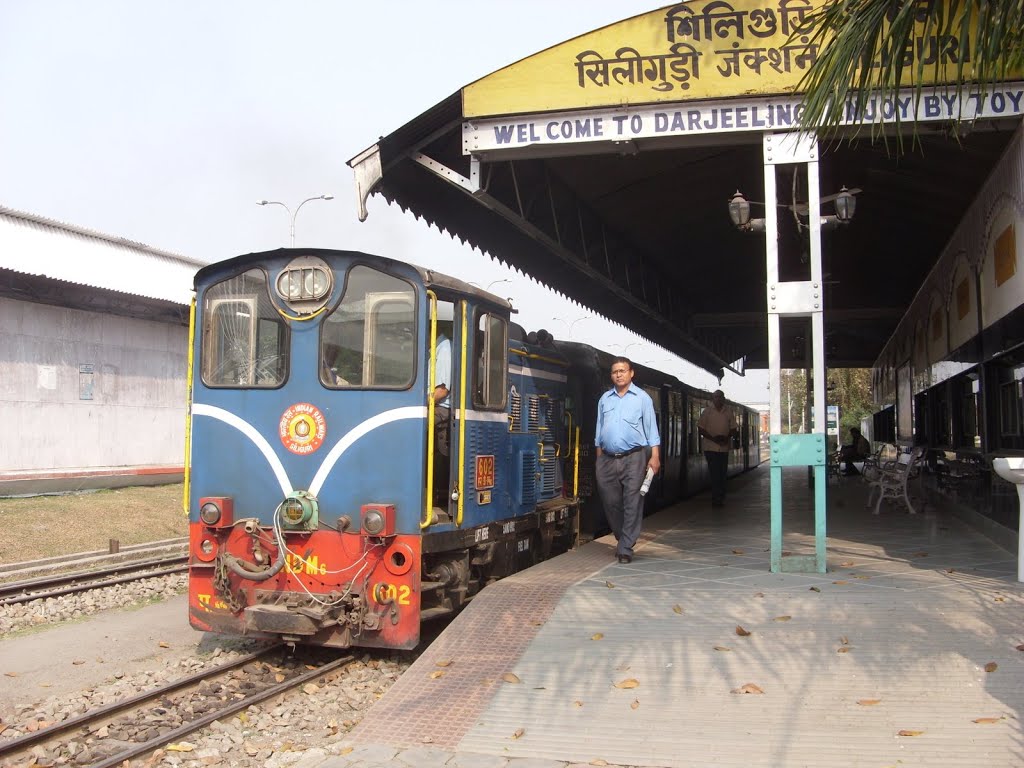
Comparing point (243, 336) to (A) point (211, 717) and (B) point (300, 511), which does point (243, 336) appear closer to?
(B) point (300, 511)

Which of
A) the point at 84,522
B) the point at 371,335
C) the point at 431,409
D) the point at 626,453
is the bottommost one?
the point at 84,522

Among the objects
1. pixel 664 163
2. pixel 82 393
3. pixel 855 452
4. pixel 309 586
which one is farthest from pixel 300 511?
pixel 855 452

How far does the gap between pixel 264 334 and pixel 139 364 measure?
16421 mm

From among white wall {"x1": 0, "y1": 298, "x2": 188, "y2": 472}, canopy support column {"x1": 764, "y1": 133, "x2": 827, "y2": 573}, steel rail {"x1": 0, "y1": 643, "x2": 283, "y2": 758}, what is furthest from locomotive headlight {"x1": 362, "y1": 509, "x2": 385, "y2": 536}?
white wall {"x1": 0, "y1": 298, "x2": 188, "y2": 472}

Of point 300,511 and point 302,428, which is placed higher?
point 302,428

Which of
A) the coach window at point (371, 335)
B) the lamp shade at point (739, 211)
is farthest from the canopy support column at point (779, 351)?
the coach window at point (371, 335)

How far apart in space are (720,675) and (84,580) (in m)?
9.09

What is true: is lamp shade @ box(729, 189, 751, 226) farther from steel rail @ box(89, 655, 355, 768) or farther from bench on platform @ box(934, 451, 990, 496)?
steel rail @ box(89, 655, 355, 768)

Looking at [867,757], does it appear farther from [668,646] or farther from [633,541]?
[633,541]

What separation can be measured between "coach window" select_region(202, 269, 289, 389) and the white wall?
13.6 meters

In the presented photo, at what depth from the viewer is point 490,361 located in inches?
295

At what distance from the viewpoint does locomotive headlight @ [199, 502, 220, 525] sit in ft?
22.2

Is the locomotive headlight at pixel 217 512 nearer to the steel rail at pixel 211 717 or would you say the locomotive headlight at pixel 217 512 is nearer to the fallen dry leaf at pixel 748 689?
the steel rail at pixel 211 717

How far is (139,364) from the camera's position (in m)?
21.7
